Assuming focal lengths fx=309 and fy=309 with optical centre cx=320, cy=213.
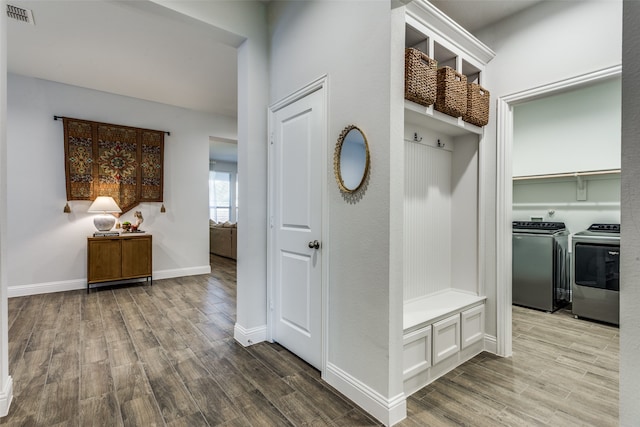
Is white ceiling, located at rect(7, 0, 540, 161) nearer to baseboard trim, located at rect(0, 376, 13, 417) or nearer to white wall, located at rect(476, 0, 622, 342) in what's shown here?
white wall, located at rect(476, 0, 622, 342)

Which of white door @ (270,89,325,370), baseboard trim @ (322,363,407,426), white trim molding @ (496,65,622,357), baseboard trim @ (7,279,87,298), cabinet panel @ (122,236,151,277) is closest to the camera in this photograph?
baseboard trim @ (322,363,407,426)

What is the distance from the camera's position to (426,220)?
2523mm

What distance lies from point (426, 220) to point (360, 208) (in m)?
0.91

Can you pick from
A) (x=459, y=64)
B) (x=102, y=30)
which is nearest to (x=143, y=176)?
(x=102, y=30)

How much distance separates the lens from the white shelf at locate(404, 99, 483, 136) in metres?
1.94

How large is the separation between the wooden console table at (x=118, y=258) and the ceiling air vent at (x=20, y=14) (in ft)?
8.39

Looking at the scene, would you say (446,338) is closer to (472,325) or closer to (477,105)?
(472,325)

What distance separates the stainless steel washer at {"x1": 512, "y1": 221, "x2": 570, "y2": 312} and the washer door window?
0.77 ft

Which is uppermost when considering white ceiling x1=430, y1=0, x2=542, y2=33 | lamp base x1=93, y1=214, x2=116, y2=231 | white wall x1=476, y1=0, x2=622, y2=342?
white ceiling x1=430, y1=0, x2=542, y2=33

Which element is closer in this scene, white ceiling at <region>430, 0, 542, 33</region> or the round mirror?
the round mirror

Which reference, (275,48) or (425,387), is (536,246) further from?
(275,48)

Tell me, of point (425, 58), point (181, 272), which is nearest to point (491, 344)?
point (425, 58)

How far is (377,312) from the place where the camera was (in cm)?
174

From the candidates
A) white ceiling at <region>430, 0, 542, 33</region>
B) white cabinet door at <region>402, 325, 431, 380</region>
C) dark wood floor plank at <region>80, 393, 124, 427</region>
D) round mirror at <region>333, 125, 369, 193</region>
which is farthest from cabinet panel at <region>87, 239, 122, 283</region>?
white ceiling at <region>430, 0, 542, 33</region>
